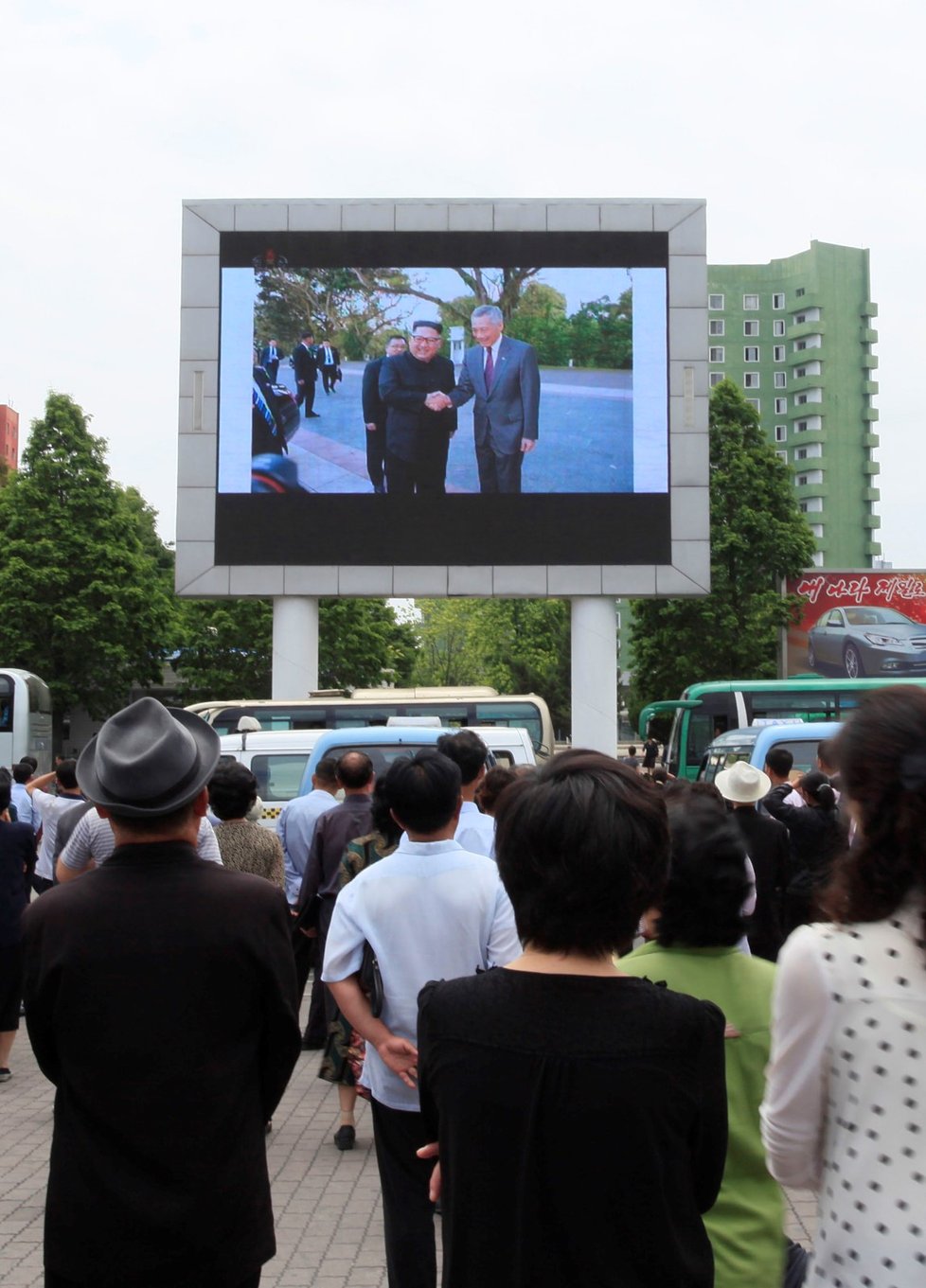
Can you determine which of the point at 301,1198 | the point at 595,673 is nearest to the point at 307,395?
the point at 595,673

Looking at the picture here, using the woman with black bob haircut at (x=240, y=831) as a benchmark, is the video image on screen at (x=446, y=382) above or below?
above

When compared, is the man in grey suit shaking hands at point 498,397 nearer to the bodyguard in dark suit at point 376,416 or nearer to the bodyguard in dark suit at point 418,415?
the bodyguard in dark suit at point 418,415

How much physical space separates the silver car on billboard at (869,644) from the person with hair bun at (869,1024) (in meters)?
42.0

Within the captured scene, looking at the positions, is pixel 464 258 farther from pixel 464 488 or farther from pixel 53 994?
pixel 53 994

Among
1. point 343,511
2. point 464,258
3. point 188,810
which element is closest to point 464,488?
point 343,511

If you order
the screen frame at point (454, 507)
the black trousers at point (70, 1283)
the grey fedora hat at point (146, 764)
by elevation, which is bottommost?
the black trousers at point (70, 1283)

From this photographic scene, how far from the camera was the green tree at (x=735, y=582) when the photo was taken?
45.6 metres

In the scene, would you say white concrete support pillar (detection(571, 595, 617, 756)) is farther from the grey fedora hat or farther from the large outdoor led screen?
the grey fedora hat

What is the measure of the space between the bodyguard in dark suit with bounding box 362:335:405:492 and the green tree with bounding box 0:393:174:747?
773 inches

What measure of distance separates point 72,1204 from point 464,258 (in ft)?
89.8

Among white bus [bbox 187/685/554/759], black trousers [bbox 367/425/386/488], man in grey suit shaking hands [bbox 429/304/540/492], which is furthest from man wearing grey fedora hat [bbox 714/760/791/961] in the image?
black trousers [bbox 367/425/386/488]

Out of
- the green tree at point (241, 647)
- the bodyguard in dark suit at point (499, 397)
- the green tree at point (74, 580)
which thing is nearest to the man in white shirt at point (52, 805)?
the bodyguard in dark suit at point (499, 397)

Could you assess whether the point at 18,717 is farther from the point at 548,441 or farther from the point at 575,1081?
the point at 575,1081

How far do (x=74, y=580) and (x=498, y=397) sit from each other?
22244 millimetres
